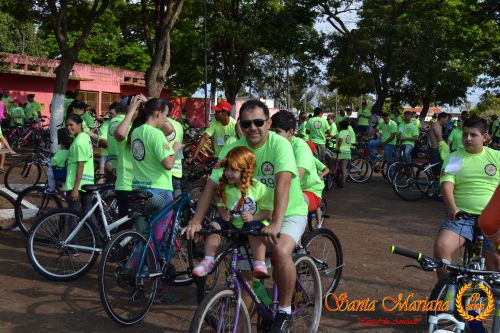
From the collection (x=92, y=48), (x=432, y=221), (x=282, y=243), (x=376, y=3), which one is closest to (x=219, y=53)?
(x=376, y=3)

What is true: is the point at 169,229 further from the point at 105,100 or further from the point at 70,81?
the point at 105,100

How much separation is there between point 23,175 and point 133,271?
6.91 m

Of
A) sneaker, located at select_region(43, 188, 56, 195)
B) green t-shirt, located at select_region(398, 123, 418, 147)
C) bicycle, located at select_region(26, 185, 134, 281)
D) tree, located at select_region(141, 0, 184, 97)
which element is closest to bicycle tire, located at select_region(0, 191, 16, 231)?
sneaker, located at select_region(43, 188, 56, 195)

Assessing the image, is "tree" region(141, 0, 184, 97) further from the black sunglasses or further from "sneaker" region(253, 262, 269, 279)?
"sneaker" region(253, 262, 269, 279)

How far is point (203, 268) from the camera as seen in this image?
143 inches

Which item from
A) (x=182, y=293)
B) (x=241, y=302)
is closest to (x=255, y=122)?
(x=241, y=302)

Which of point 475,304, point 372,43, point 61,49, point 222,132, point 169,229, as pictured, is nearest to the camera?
point 475,304

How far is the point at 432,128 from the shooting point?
1209cm

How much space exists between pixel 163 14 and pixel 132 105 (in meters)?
12.3

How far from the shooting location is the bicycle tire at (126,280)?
15.2 ft

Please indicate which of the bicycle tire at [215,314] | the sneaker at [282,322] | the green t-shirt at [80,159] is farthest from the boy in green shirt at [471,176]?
the green t-shirt at [80,159]

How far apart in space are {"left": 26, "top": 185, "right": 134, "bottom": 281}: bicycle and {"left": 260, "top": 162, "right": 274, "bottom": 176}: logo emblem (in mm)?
2246

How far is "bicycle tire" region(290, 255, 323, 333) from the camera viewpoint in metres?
4.35

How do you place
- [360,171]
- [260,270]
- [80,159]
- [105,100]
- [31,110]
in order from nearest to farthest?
[260,270]
[80,159]
[360,171]
[31,110]
[105,100]
